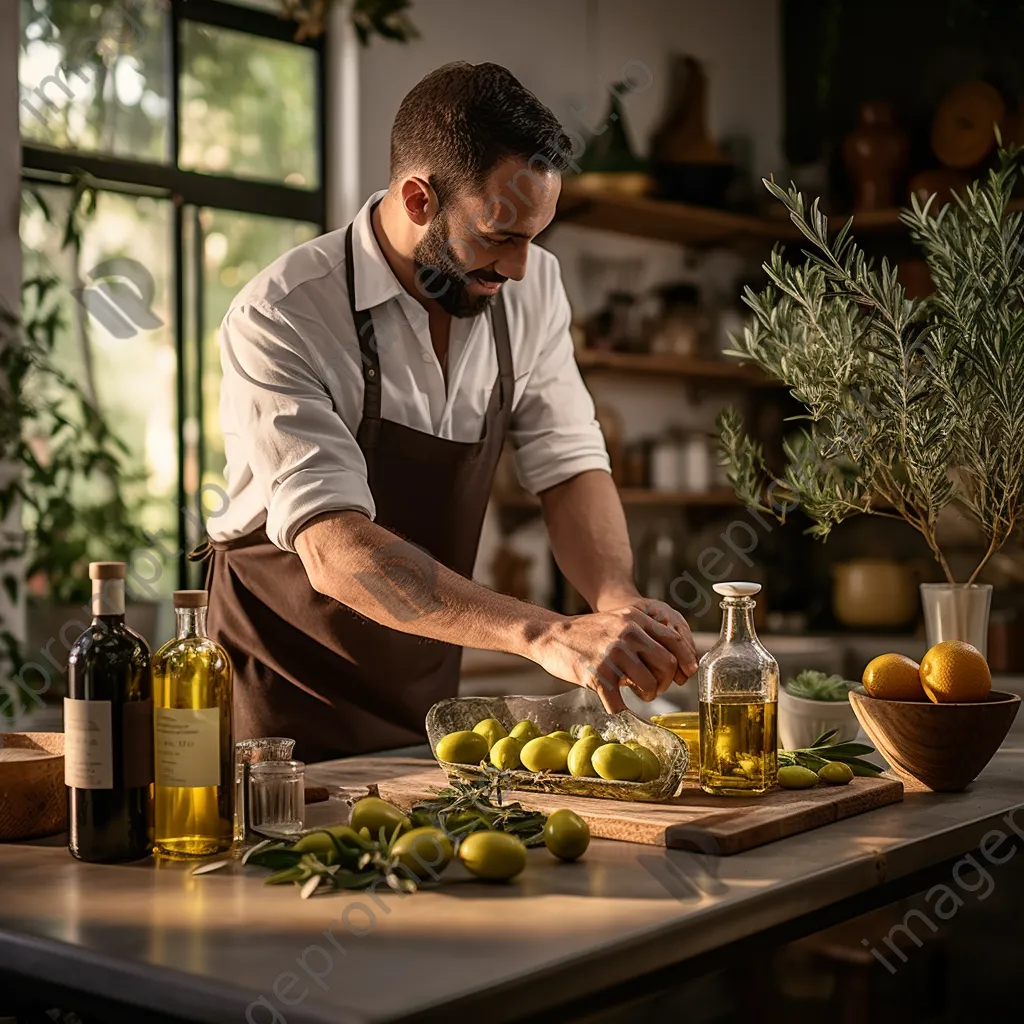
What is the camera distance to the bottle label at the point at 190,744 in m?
1.31

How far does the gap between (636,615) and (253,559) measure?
0.81m

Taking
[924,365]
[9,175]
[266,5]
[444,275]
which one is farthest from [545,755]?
[266,5]

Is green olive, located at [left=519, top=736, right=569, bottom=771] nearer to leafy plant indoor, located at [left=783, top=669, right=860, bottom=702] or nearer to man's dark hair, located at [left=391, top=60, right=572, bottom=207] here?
leafy plant indoor, located at [left=783, top=669, right=860, bottom=702]

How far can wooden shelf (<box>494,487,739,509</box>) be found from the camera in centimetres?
428

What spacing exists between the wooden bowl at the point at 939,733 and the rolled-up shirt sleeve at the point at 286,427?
2.34ft

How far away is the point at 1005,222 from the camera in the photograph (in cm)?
181

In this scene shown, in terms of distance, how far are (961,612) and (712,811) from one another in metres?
0.64

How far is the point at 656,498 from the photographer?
455 cm

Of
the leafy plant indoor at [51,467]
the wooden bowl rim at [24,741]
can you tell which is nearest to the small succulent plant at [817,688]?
the wooden bowl rim at [24,741]

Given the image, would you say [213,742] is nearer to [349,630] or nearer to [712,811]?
[712,811]

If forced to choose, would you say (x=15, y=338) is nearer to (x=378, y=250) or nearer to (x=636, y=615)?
(x=378, y=250)

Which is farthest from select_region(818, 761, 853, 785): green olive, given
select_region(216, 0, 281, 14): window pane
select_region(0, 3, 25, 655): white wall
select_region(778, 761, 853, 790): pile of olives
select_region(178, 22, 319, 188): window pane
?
select_region(216, 0, 281, 14): window pane

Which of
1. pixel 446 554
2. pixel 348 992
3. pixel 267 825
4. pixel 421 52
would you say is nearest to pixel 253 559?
pixel 446 554

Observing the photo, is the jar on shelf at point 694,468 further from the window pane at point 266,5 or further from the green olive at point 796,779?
A: the green olive at point 796,779
